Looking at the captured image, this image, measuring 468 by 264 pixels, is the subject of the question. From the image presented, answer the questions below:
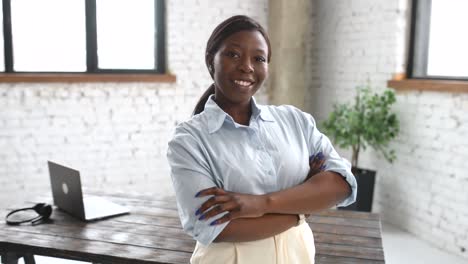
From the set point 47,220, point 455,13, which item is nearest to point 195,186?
point 47,220

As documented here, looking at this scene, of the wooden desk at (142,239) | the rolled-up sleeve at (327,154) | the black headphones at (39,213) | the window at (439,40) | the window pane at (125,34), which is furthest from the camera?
the window pane at (125,34)

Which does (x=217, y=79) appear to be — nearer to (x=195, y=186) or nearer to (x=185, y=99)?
(x=195, y=186)

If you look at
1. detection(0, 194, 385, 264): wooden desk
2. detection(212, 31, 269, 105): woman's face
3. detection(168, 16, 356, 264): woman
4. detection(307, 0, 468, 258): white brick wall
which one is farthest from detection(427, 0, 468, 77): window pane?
detection(212, 31, 269, 105): woman's face

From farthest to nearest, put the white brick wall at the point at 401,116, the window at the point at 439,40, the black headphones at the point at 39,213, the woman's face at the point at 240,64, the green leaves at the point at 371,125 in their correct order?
1. the green leaves at the point at 371,125
2. the window at the point at 439,40
3. the white brick wall at the point at 401,116
4. the black headphones at the point at 39,213
5. the woman's face at the point at 240,64

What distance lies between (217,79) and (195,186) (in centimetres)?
31

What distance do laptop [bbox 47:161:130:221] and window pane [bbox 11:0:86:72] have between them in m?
2.45

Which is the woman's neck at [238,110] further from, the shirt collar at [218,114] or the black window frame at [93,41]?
the black window frame at [93,41]

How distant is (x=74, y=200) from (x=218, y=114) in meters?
1.11

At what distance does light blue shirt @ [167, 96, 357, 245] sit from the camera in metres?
1.26

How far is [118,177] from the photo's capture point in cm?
478

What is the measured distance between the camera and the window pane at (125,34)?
15.3 ft

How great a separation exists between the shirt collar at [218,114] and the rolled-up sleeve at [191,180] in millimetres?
69

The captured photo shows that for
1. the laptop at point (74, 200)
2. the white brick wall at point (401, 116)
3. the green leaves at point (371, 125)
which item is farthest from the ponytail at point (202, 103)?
the green leaves at point (371, 125)

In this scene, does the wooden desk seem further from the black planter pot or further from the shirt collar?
the black planter pot
